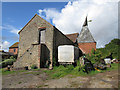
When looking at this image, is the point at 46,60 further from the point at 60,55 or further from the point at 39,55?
the point at 60,55

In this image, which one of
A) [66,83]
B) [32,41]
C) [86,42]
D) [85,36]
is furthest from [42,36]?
[85,36]

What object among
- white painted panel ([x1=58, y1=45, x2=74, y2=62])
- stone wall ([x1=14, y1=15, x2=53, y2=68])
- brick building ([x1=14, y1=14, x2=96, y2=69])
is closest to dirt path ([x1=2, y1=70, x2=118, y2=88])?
white painted panel ([x1=58, y1=45, x2=74, y2=62])

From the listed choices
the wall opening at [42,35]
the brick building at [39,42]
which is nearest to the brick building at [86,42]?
the brick building at [39,42]

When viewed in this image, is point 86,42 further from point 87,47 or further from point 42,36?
point 42,36

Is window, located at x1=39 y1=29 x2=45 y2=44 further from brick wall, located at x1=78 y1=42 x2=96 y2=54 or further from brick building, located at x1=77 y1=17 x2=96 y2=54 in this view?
brick wall, located at x1=78 y1=42 x2=96 y2=54

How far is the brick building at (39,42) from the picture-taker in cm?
1150

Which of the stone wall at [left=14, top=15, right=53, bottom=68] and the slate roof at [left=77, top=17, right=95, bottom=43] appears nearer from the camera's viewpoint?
the stone wall at [left=14, top=15, right=53, bottom=68]

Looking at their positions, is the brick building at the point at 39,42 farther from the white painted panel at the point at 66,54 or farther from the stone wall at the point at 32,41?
the white painted panel at the point at 66,54

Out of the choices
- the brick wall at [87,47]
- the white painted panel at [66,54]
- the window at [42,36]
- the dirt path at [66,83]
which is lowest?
the dirt path at [66,83]

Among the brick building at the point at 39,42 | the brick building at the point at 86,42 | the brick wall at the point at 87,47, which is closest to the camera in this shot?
the brick building at the point at 39,42

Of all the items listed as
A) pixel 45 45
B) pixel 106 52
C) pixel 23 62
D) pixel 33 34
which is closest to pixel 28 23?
pixel 33 34

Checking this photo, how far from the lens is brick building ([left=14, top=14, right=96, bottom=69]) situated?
37.7 ft

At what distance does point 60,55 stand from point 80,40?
10.5 metres

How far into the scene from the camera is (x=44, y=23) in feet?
42.9
